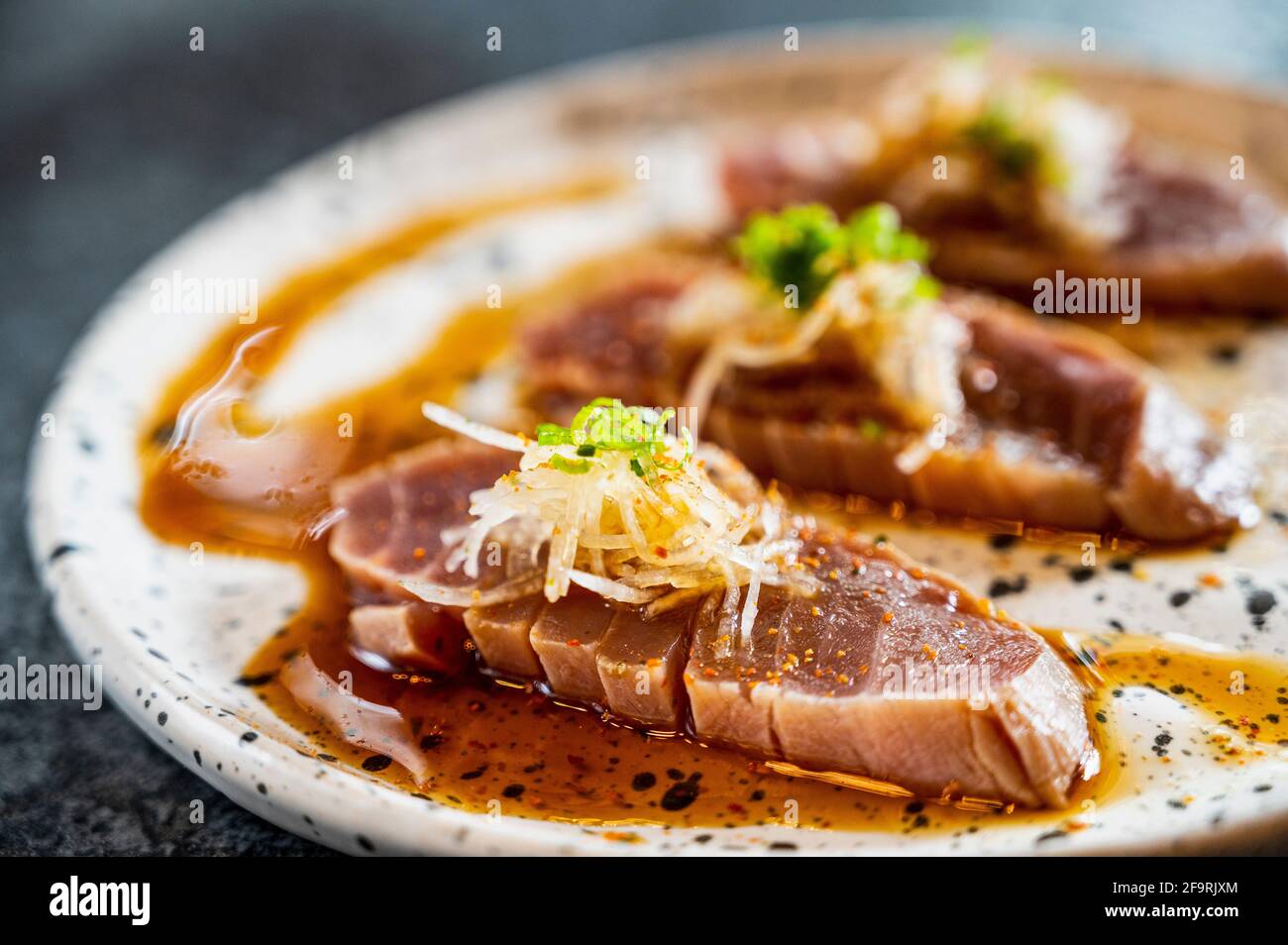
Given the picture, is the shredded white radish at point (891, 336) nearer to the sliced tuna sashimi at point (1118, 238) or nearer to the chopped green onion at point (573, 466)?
the sliced tuna sashimi at point (1118, 238)

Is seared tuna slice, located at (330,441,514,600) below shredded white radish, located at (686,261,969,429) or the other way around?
below

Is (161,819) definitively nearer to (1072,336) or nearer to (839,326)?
(839,326)

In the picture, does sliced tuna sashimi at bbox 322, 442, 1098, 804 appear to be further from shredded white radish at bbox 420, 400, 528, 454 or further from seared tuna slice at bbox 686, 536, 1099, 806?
shredded white radish at bbox 420, 400, 528, 454

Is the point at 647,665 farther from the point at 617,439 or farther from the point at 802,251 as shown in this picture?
the point at 802,251

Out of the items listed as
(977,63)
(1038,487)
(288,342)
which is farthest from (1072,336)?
(288,342)

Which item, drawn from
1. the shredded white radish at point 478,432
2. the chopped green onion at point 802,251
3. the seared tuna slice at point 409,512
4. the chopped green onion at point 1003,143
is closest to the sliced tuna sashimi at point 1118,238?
the chopped green onion at point 1003,143

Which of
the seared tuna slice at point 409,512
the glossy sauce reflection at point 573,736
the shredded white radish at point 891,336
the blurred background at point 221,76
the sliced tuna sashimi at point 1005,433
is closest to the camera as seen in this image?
the glossy sauce reflection at point 573,736

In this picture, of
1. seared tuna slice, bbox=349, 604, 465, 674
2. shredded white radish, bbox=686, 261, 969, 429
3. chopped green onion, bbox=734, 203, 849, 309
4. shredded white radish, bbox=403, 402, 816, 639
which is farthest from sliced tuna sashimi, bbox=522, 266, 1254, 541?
seared tuna slice, bbox=349, 604, 465, 674
